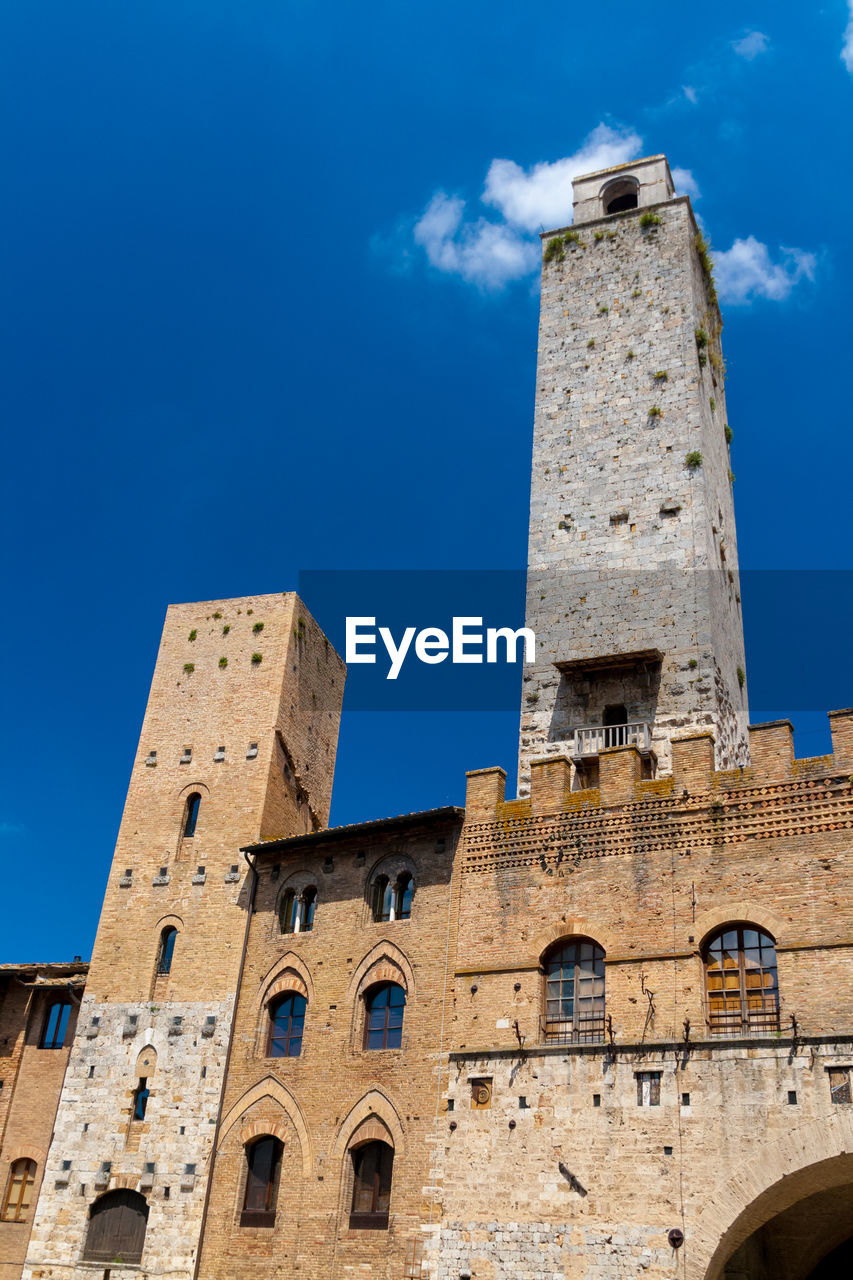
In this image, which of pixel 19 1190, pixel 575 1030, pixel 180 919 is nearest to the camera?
pixel 575 1030

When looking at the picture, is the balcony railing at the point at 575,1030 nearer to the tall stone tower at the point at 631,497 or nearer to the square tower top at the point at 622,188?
the tall stone tower at the point at 631,497

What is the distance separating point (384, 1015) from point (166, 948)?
6628mm

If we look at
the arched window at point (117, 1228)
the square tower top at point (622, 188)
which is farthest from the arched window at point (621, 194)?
the arched window at point (117, 1228)

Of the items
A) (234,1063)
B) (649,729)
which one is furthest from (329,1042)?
(649,729)

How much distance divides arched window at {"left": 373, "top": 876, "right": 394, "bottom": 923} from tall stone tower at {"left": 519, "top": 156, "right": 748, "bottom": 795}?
3.98 meters

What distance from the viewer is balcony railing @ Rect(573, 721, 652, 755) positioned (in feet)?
84.8

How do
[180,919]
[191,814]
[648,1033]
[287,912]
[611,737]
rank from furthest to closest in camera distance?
1. [191,814]
2. [180,919]
3. [287,912]
4. [611,737]
5. [648,1033]

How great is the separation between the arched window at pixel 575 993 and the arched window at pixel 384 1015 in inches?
132

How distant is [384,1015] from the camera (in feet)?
77.6

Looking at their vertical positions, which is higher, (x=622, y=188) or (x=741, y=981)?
(x=622, y=188)

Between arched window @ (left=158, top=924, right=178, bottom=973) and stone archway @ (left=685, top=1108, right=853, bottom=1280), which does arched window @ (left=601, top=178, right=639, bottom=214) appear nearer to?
arched window @ (left=158, top=924, right=178, bottom=973)

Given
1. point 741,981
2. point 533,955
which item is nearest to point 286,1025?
point 533,955

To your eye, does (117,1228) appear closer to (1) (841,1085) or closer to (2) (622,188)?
(1) (841,1085)

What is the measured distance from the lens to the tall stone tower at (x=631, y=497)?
26.8 meters
